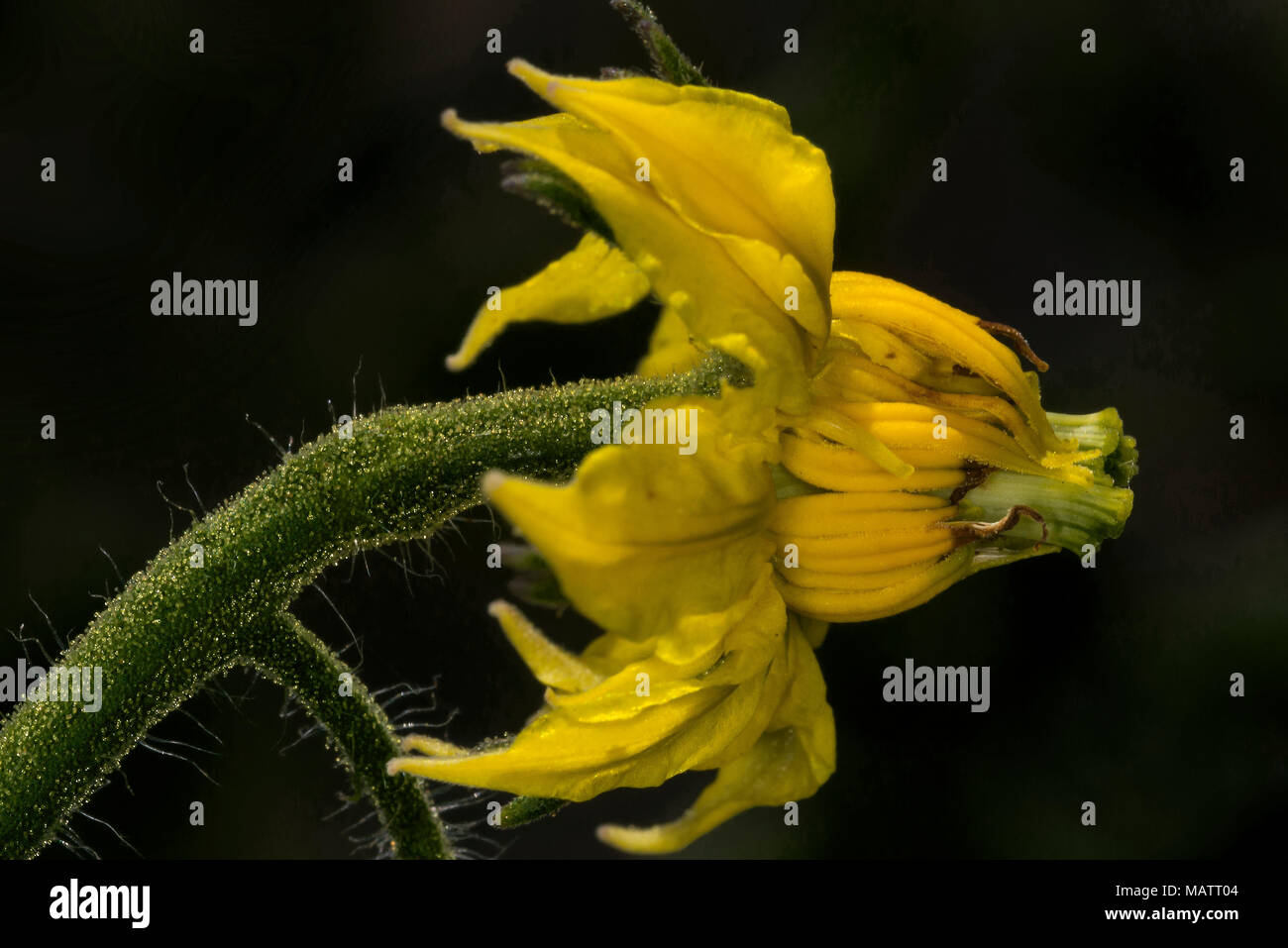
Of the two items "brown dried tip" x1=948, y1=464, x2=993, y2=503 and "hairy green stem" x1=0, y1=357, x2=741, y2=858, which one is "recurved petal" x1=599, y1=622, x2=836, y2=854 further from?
"hairy green stem" x1=0, y1=357, x2=741, y2=858

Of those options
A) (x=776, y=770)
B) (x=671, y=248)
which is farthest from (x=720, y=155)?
(x=776, y=770)

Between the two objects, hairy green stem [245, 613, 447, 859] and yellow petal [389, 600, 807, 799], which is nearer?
yellow petal [389, 600, 807, 799]

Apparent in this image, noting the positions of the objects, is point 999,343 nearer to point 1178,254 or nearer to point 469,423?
point 469,423
